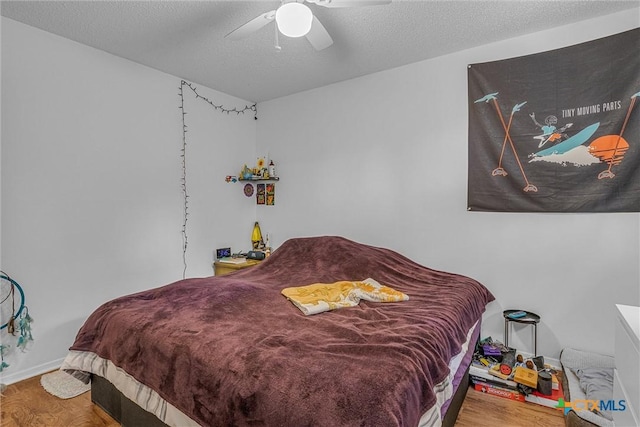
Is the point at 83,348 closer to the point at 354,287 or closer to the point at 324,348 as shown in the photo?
the point at 324,348

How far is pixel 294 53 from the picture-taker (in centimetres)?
288

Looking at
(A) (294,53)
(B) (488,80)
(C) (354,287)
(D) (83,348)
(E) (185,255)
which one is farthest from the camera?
(E) (185,255)

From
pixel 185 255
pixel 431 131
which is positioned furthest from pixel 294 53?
pixel 185 255

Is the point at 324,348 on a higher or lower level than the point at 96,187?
lower

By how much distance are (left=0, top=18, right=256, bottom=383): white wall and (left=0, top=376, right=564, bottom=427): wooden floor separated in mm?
447

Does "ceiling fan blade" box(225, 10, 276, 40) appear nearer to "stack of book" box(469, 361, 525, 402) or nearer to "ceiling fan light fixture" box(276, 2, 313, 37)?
"ceiling fan light fixture" box(276, 2, 313, 37)

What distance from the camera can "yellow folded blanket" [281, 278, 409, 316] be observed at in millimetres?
2004

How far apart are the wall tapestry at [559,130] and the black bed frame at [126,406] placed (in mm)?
1491

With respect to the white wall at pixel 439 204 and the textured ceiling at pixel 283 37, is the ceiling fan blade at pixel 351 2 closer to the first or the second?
the textured ceiling at pixel 283 37

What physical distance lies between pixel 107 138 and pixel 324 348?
2714 millimetres

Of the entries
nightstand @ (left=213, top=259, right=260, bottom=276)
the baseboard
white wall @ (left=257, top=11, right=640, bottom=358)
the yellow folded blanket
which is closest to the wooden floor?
the baseboard

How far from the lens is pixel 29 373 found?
245 cm

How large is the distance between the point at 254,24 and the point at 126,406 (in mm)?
2286

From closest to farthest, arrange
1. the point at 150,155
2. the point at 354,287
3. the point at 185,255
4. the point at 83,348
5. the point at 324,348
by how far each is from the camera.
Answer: the point at 324,348 → the point at 83,348 → the point at 354,287 → the point at 150,155 → the point at 185,255
